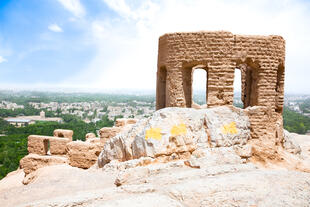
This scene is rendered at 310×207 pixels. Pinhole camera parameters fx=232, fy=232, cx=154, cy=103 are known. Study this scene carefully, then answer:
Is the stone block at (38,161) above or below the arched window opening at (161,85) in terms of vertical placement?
below

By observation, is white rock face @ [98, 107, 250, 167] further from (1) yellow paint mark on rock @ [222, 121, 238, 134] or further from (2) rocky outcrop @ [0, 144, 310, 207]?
(2) rocky outcrop @ [0, 144, 310, 207]

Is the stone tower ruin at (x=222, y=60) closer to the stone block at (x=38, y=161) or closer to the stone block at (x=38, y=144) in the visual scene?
the stone block at (x=38, y=161)

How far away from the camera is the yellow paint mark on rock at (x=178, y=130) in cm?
699

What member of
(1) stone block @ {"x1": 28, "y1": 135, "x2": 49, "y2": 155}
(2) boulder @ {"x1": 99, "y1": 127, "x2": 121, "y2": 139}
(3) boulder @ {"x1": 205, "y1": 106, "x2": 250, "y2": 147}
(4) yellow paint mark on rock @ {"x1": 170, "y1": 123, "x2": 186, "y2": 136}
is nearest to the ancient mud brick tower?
(3) boulder @ {"x1": 205, "y1": 106, "x2": 250, "y2": 147}

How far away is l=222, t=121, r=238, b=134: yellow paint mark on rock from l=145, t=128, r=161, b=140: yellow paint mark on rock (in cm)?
226

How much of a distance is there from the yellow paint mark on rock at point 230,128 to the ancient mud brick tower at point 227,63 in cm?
127

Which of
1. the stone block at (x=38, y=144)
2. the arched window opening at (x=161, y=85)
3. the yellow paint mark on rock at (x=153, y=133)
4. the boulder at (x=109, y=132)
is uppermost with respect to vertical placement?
the arched window opening at (x=161, y=85)

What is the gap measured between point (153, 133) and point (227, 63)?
4.49 m

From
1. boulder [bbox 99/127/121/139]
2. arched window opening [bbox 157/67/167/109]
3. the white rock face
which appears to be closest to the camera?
the white rock face

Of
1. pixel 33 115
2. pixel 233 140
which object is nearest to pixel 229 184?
pixel 233 140

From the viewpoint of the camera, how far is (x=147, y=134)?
6.91m

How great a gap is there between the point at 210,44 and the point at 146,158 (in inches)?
208

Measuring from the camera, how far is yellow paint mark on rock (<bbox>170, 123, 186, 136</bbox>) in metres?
6.99

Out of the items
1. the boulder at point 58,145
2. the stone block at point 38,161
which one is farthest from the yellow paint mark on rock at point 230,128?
the boulder at point 58,145
